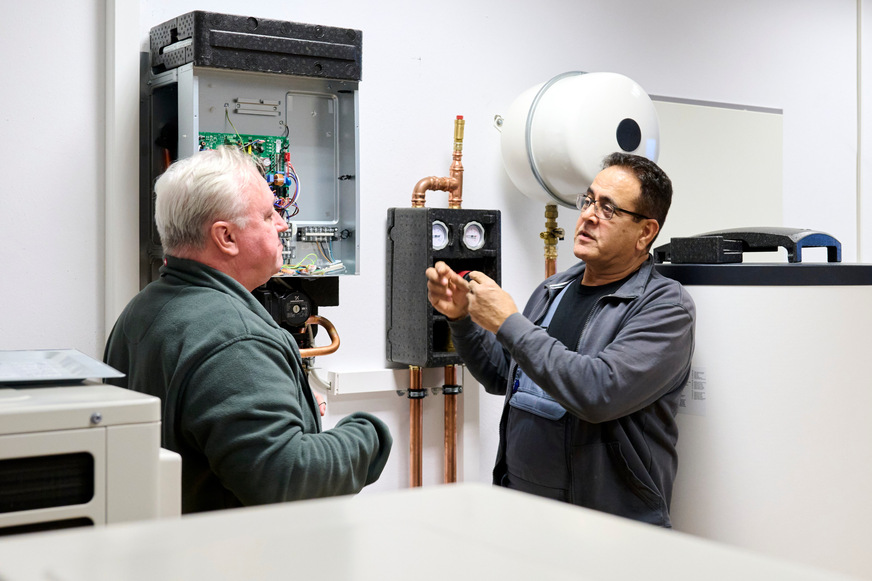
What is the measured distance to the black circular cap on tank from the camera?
279 centimetres

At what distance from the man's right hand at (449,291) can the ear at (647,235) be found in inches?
17.1

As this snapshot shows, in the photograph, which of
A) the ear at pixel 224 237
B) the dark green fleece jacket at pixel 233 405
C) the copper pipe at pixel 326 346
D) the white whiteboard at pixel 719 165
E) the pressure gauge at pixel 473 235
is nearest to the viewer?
the dark green fleece jacket at pixel 233 405

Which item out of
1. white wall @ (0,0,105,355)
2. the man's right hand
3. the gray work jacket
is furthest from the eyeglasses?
white wall @ (0,0,105,355)

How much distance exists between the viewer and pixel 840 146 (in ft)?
12.9

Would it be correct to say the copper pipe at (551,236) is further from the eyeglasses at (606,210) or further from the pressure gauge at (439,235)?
the eyeglasses at (606,210)

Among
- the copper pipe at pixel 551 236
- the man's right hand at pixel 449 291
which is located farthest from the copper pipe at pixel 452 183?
the man's right hand at pixel 449 291

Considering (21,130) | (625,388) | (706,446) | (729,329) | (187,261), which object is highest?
(21,130)

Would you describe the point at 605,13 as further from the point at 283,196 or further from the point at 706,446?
the point at 706,446

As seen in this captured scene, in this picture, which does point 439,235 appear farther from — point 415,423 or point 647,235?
point 647,235

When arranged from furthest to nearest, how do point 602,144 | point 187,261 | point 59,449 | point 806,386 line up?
point 602,144 < point 806,386 < point 187,261 < point 59,449

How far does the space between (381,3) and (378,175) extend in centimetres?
56

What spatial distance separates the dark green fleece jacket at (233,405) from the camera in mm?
1325

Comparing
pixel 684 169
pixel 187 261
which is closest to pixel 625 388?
pixel 187 261

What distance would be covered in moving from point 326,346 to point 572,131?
1.01 m
